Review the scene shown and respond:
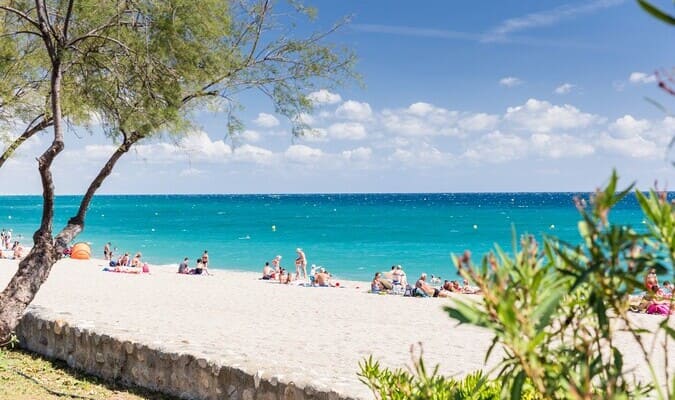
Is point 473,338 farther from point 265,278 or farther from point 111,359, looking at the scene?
point 265,278

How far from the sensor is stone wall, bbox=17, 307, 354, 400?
Answer: 21.1 feet

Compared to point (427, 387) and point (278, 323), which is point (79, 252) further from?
point (427, 387)

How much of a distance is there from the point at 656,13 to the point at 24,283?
8613 millimetres

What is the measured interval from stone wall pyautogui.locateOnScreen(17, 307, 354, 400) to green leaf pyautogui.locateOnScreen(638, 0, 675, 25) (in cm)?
511

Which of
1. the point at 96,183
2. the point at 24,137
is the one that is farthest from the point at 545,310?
the point at 24,137

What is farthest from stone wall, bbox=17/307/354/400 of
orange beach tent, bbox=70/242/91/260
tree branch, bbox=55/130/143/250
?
orange beach tent, bbox=70/242/91/260

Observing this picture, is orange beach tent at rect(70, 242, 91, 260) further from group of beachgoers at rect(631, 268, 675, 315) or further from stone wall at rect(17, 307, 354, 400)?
group of beachgoers at rect(631, 268, 675, 315)

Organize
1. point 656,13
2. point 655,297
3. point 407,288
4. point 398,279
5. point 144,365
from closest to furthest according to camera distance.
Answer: point 656,13, point 655,297, point 144,365, point 407,288, point 398,279

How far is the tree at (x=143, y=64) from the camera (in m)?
8.15

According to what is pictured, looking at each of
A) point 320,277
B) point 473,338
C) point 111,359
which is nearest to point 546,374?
point 111,359

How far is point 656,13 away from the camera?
114cm

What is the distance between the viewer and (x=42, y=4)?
26.2 feet

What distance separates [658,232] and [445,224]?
3183 inches

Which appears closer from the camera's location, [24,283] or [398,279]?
[24,283]
